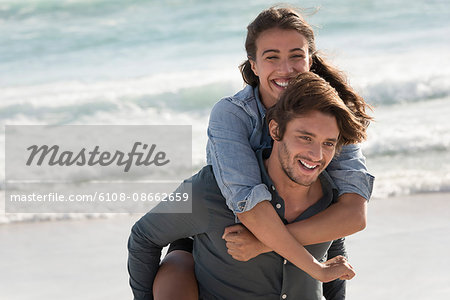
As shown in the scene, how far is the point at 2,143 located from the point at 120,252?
376cm

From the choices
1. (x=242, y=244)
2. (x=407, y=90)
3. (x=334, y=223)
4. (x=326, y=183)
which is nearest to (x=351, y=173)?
(x=326, y=183)

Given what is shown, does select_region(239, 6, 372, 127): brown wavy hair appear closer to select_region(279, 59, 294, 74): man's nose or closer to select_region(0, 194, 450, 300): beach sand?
select_region(279, 59, 294, 74): man's nose

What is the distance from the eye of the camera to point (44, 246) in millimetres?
4859

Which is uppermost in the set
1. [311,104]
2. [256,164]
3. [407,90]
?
[311,104]

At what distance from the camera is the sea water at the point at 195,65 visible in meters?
7.24

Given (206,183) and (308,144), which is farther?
(206,183)

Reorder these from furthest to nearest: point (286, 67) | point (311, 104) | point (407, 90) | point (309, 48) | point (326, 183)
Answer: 1. point (407, 90)
2. point (309, 48)
3. point (286, 67)
4. point (326, 183)
5. point (311, 104)

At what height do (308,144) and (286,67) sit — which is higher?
(286,67)

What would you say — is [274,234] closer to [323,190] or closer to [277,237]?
[277,237]

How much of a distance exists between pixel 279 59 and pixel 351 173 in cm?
58

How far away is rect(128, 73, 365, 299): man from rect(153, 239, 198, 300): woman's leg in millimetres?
36

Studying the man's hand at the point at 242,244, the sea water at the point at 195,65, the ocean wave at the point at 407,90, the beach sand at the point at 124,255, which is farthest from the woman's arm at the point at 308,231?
the ocean wave at the point at 407,90

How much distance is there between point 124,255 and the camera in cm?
468

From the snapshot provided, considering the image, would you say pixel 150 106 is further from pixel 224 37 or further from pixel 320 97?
pixel 320 97
